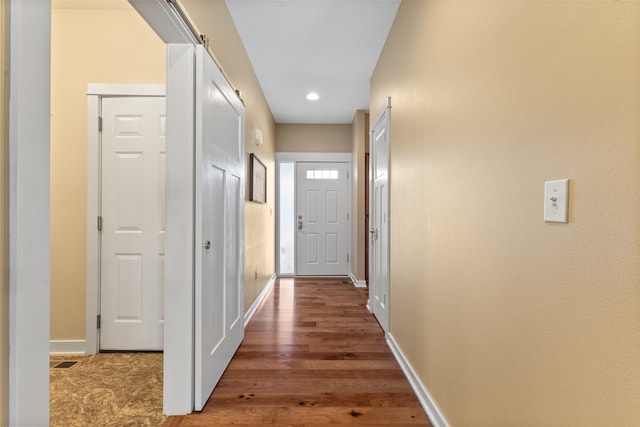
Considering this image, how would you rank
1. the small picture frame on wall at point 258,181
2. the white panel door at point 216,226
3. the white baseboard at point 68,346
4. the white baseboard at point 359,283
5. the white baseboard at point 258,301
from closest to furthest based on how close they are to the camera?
the white panel door at point 216,226, the white baseboard at point 68,346, the white baseboard at point 258,301, the small picture frame on wall at point 258,181, the white baseboard at point 359,283

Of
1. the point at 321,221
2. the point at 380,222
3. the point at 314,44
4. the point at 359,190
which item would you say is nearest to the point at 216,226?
the point at 380,222

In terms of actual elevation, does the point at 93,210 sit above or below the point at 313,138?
below

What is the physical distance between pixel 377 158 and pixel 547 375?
93.0 inches

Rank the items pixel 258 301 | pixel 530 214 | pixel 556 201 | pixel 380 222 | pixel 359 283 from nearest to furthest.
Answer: pixel 556 201 < pixel 530 214 < pixel 380 222 < pixel 258 301 < pixel 359 283

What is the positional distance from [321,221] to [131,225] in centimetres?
317

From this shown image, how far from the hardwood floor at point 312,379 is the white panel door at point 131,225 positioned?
79 cm

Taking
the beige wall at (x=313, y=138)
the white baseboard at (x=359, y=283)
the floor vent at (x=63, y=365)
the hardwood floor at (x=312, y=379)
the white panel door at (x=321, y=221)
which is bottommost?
the hardwood floor at (x=312, y=379)

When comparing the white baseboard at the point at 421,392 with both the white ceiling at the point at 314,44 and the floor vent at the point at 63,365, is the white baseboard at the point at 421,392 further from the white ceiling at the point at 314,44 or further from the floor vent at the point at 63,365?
the white ceiling at the point at 314,44

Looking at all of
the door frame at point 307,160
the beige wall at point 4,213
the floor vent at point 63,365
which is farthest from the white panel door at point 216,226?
the door frame at point 307,160

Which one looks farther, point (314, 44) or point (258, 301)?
point (258, 301)

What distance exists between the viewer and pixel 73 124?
89.0 inches

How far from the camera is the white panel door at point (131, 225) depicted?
2.28 meters

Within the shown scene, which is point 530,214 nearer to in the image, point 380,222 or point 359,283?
point 380,222

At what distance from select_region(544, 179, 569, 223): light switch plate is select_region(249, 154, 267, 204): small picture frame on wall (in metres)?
2.65
